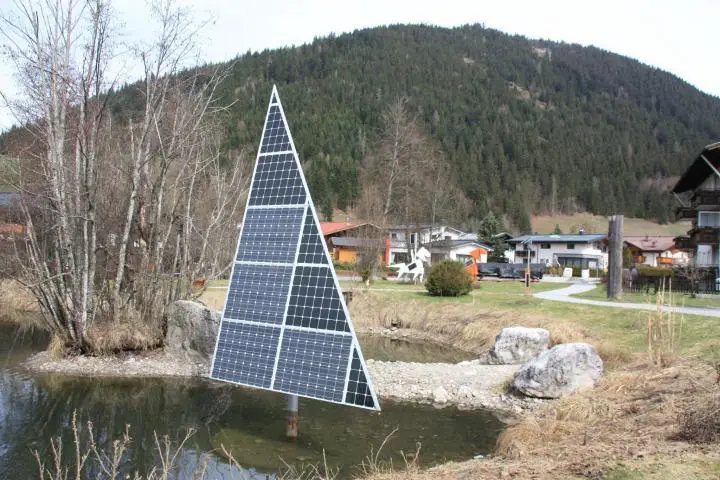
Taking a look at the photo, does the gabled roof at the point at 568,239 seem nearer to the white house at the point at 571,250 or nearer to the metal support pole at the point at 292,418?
the white house at the point at 571,250

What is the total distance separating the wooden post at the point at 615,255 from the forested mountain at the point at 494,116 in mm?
73939

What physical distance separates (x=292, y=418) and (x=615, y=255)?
19155mm

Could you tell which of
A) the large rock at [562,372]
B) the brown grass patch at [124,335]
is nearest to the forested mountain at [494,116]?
the brown grass patch at [124,335]

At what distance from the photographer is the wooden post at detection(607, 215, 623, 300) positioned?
25375 millimetres

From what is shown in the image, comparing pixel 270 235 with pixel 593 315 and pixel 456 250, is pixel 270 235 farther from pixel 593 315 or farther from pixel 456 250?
pixel 456 250

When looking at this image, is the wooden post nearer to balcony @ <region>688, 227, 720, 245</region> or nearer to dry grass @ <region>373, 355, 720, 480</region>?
dry grass @ <region>373, 355, 720, 480</region>

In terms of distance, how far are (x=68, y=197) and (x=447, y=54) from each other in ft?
555

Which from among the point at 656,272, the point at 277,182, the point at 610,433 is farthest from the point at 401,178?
the point at 610,433

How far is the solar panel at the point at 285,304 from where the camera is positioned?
1011cm

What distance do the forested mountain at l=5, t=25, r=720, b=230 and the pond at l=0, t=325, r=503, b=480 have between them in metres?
81.4

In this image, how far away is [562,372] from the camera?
13.6m

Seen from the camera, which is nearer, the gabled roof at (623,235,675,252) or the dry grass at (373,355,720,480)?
the dry grass at (373,355,720,480)

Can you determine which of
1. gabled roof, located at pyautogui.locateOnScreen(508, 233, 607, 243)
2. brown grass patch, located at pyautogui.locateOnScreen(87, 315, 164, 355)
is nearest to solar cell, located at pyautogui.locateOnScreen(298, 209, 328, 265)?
brown grass patch, located at pyautogui.locateOnScreen(87, 315, 164, 355)

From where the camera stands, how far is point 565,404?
11477 millimetres
